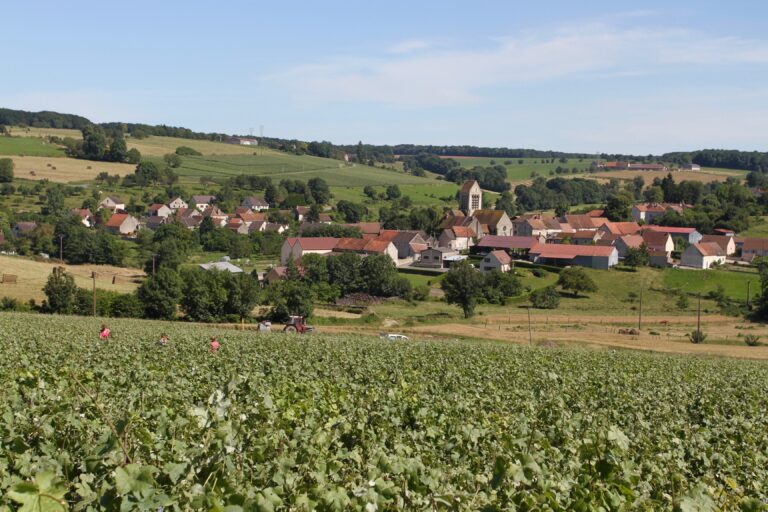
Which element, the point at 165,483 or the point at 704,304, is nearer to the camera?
the point at 165,483

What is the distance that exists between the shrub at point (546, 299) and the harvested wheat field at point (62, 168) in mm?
117258

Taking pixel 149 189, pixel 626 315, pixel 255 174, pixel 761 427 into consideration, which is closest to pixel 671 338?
pixel 626 315

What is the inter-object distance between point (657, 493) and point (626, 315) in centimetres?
6521

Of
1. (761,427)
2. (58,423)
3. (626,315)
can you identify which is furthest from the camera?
(626,315)

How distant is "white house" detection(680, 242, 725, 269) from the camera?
103 meters

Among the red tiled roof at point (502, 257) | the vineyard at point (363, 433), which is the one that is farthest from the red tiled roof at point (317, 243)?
the vineyard at point (363, 433)

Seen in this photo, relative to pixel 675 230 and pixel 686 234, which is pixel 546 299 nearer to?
pixel 686 234

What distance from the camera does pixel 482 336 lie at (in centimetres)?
5469

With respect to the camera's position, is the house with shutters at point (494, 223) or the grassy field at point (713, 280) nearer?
the grassy field at point (713, 280)

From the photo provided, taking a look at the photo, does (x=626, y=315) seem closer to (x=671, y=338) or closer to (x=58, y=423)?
(x=671, y=338)

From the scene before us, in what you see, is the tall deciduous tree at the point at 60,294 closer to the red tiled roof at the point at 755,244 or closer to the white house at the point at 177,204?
the white house at the point at 177,204

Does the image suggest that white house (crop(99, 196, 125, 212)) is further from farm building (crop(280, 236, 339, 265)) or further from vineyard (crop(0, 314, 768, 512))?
vineyard (crop(0, 314, 768, 512))

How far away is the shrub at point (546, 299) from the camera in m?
76.9

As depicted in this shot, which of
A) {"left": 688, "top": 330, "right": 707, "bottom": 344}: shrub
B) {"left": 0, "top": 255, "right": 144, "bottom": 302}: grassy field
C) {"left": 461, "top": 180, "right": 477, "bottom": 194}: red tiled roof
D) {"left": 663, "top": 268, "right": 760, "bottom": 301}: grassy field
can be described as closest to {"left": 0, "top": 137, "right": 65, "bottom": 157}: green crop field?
{"left": 461, "top": 180, "right": 477, "bottom": 194}: red tiled roof
